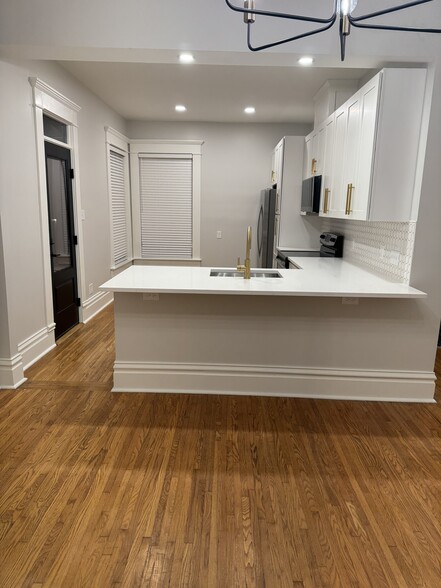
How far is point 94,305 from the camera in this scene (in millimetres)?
4965

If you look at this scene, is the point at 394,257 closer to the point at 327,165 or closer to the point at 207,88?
the point at 327,165

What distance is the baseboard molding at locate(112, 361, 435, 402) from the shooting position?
2.94 metres

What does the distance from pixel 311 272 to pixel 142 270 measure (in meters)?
1.42

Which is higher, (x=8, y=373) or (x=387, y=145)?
(x=387, y=145)

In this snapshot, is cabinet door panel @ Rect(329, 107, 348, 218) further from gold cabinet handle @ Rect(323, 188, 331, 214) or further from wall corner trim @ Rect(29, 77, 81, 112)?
wall corner trim @ Rect(29, 77, 81, 112)

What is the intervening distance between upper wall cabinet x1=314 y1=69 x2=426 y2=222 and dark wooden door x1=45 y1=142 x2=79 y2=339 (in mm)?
2799

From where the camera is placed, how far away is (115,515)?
180cm

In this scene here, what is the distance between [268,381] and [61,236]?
264cm

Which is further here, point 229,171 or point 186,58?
point 229,171

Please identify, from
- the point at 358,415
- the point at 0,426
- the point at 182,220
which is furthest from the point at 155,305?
the point at 182,220

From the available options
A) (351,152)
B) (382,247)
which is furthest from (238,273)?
(351,152)

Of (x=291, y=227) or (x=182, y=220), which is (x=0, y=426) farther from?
(x=182, y=220)

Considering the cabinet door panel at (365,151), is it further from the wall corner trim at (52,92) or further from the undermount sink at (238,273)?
the wall corner trim at (52,92)

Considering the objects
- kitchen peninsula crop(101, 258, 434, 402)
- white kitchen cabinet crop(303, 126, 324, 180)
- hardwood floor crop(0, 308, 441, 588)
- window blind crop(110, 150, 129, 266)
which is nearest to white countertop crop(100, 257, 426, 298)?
kitchen peninsula crop(101, 258, 434, 402)
